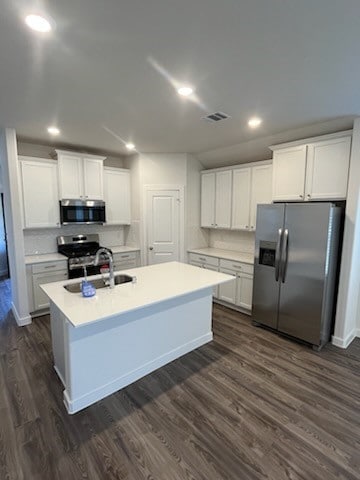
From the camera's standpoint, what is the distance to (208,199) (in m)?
4.73

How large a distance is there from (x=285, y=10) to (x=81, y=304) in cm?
231

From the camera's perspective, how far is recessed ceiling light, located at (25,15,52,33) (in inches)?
54.7

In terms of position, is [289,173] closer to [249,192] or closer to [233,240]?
[249,192]

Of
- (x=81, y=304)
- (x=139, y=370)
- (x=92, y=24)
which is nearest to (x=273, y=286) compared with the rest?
(x=139, y=370)

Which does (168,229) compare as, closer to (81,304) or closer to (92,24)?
(81,304)

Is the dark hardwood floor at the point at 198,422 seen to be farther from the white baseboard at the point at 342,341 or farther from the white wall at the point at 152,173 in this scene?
the white wall at the point at 152,173

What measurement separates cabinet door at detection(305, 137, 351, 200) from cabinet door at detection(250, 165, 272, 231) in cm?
69

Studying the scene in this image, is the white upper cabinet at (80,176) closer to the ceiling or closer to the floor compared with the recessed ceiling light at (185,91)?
closer to the floor

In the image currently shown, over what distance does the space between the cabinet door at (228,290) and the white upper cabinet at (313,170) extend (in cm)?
139

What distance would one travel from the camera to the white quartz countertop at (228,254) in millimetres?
4012

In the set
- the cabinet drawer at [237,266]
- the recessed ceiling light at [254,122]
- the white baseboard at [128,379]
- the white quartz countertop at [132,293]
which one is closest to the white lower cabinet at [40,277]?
the white quartz countertop at [132,293]

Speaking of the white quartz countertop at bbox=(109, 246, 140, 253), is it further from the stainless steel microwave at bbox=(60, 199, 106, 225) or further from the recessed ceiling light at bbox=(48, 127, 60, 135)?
the recessed ceiling light at bbox=(48, 127, 60, 135)

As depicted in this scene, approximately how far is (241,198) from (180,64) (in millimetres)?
2677

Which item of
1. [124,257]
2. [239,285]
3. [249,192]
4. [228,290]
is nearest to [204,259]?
[228,290]
